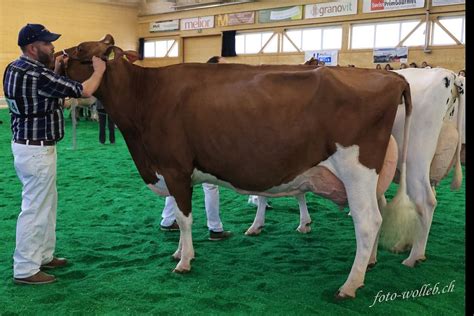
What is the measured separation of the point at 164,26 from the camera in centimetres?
2714

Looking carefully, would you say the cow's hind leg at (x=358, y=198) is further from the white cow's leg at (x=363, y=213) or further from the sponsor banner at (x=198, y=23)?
the sponsor banner at (x=198, y=23)

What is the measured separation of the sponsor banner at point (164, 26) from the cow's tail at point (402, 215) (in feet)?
79.8

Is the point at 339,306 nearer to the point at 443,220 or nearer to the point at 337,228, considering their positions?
the point at 337,228

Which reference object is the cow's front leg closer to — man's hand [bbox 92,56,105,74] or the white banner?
man's hand [bbox 92,56,105,74]

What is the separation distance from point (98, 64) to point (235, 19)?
67.8 feet

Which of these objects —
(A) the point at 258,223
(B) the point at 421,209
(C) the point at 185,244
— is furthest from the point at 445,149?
(C) the point at 185,244

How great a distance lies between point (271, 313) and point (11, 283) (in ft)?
6.48

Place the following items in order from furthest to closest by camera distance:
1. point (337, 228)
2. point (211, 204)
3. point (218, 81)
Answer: point (337, 228) < point (211, 204) < point (218, 81)

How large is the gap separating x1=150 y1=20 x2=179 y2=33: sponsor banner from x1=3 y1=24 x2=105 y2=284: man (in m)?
24.0

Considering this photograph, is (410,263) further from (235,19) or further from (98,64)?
(235,19)

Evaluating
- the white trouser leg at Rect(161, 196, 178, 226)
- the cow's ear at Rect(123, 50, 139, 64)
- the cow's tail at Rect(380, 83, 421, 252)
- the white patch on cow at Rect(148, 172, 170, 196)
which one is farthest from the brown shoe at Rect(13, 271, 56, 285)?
the cow's tail at Rect(380, 83, 421, 252)

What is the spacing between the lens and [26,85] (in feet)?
10.8

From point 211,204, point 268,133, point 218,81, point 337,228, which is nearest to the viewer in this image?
point 268,133

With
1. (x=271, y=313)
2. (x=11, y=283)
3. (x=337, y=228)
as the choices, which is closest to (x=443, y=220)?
(x=337, y=228)
